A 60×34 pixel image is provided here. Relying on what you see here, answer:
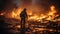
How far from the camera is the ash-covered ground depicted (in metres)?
12.5

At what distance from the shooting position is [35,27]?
13.4m

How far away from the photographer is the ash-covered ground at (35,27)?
12.5 m

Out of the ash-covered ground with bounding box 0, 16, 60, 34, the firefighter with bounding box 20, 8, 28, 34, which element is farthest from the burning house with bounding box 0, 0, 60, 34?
the firefighter with bounding box 20, 8, 28, 34

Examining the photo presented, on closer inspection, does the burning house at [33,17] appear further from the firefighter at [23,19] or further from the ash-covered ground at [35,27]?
the firefighter at [23,19]

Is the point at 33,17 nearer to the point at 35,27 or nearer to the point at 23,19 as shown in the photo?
the point at 35,27

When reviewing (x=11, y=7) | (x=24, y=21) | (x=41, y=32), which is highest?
(x=11, y=7)

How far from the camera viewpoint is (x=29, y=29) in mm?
12922

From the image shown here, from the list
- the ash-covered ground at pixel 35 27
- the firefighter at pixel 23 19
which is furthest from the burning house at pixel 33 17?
the firefighter at pixel 23 19

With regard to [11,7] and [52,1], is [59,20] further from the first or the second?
[11,7]

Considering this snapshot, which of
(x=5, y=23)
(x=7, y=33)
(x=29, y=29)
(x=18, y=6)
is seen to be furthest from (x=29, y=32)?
(x=18, y=6)

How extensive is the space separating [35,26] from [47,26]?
33.5 inches

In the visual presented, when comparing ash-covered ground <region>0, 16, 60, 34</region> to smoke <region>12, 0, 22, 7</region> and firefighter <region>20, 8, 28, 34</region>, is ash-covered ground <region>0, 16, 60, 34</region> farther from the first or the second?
smoke <region>12, 0, 22, 7</region>

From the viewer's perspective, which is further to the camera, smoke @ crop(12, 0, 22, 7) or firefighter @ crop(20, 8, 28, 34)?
smoke @ crop(12, 0, 22, 7)

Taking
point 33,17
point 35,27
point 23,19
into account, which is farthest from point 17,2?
point 23,19
